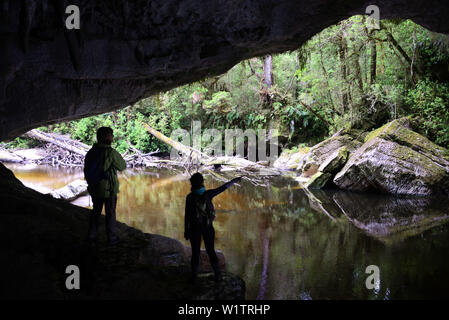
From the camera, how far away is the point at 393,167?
1079cm

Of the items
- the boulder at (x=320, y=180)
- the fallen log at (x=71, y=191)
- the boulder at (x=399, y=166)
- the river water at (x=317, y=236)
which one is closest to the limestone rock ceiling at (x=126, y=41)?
the river water at (x=317, y=236)

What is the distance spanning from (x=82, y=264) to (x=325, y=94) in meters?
18.9

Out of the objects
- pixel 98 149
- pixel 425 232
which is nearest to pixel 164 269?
pixel 98 149

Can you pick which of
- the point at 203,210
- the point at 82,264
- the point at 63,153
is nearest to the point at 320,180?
the point at 203,210

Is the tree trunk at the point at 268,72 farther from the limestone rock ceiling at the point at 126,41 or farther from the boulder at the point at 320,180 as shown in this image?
the limestone rock ceiling at the point at 126,41

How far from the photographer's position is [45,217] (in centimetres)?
501

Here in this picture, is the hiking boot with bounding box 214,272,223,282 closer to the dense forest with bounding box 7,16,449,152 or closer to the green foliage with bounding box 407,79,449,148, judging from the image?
the dense forest with bounding box 7,16,449,152

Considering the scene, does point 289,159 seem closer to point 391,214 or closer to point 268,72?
point 268,72

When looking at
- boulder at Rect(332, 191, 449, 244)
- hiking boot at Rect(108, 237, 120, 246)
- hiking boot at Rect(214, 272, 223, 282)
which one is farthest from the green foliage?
hiking boot at Rect(108, 237, 120, 246)

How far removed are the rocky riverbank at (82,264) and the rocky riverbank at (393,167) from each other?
870 cm

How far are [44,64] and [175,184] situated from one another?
362 inches

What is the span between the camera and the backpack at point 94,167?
415 centimetres

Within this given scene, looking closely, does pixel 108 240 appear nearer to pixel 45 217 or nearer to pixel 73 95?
pixel 45 217

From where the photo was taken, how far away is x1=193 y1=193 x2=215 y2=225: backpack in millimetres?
3750
